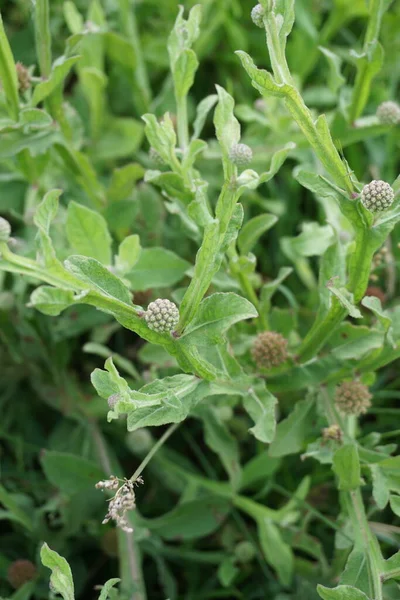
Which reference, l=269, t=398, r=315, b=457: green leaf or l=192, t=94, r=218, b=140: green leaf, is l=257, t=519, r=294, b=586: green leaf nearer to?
l=269, t=398, r=315, b=457: green leaf

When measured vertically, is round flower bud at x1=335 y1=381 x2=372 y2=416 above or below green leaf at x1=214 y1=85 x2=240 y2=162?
below

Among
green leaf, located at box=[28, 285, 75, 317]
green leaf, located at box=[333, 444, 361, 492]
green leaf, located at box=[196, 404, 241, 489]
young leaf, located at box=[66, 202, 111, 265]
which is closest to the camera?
green leaf, located at box=[28, 285, 75, 317]

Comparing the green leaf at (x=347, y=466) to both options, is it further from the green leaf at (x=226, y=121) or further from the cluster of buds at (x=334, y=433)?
the green leaf at (x=226, y=121)

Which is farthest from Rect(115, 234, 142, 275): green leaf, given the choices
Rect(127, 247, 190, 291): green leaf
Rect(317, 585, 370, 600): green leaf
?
Rect(317, 585, 370, 600): green leaf

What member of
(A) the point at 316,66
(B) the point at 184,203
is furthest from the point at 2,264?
(A) the point at 316,66

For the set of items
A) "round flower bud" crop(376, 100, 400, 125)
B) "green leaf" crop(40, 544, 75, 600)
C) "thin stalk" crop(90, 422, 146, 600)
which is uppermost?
"round flower bud" crop(376, 100, 400, 125)

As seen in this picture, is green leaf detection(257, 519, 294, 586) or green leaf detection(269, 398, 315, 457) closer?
green leaf detection(269, 398, 315, 457)

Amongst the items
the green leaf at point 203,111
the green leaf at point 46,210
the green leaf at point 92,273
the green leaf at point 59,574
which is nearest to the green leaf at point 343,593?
the green leaf at point 59,574

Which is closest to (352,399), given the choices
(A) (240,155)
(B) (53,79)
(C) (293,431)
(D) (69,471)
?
(C) (293,431)
